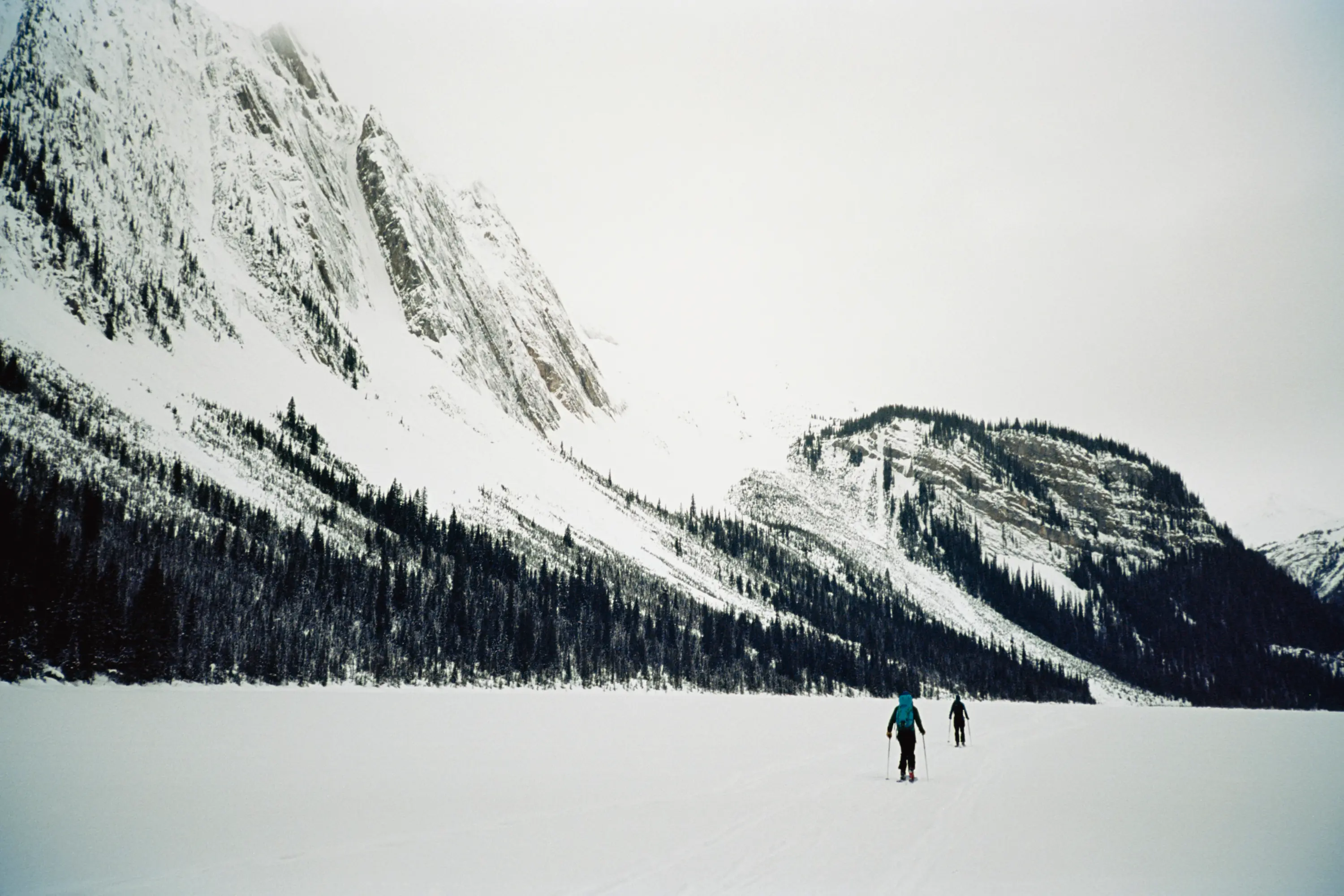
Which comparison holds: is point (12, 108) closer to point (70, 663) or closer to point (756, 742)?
point (70, 663)

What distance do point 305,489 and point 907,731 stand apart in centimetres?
9098

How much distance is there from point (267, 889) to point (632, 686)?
244 ft

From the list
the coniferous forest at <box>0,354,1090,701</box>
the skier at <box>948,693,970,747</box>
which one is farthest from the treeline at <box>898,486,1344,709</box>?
the skier at <box>948,693,970,747</box>

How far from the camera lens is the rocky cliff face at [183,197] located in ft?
337

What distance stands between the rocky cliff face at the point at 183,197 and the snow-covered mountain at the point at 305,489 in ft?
1.74

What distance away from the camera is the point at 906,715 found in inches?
792

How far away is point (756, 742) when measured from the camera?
28969 millimetres

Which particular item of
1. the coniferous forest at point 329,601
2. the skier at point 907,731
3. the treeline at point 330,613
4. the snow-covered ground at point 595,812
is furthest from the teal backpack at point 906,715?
the treeline at point 330,613

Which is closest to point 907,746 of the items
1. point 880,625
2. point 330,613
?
point 330,613

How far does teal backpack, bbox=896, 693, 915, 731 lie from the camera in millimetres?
19672

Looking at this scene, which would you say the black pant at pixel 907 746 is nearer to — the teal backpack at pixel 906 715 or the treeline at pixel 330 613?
the teal backpack at pixel 906 715

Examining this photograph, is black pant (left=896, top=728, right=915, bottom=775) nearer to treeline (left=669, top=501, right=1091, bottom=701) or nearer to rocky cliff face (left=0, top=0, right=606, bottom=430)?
treeline (left=669, top=501, right=1091, bottom=701)

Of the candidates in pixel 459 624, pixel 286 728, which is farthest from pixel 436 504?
pixel 286 728

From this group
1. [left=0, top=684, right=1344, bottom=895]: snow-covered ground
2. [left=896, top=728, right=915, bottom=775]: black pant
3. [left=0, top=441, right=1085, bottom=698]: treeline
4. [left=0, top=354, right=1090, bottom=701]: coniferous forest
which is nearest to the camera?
[left=0, top=684, right=1344, bottom=895]: snow-covered ground
